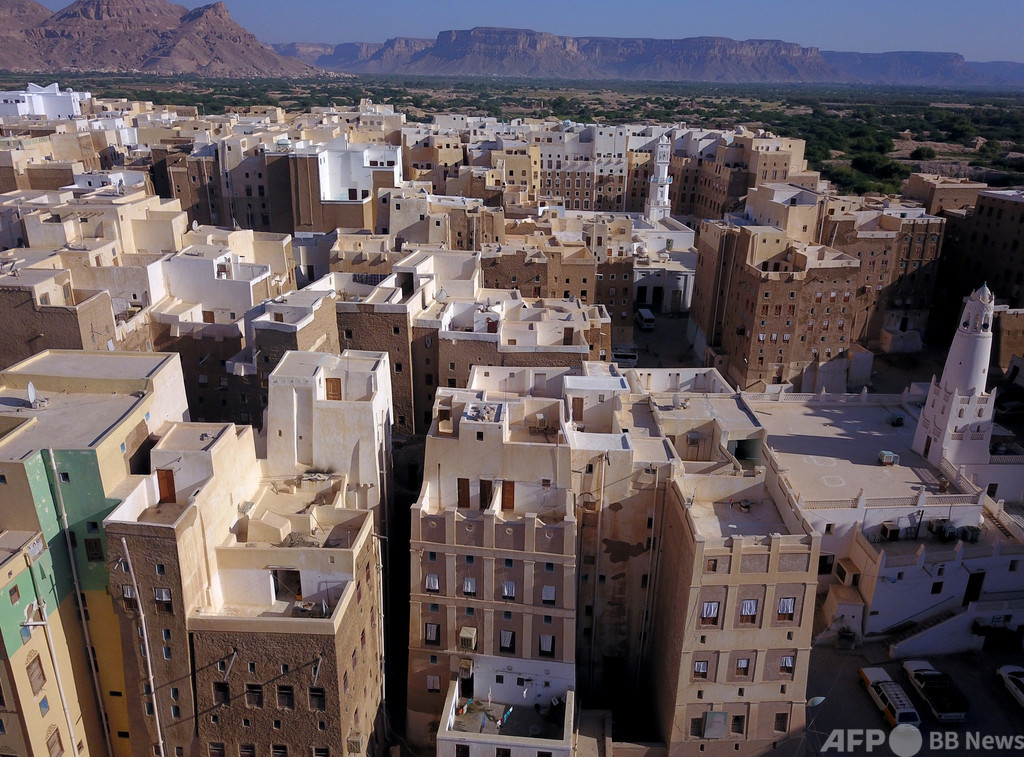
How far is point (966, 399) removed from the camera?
43562 millimetres

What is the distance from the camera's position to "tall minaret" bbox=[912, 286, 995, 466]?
4322cm

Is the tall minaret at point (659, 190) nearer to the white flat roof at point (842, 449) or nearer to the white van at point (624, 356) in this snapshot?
the white van at point (624, 356)

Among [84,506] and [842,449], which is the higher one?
[84,506]

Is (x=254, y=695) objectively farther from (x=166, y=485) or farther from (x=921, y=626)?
(x=921, y=626)

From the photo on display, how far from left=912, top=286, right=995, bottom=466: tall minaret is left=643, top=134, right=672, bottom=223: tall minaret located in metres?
62.1

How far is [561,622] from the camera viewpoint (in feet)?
101

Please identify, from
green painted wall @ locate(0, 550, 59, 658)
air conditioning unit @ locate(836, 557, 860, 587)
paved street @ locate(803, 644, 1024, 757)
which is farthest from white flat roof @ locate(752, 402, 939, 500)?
green painted wall @ locate(0, 550, 59, 658)

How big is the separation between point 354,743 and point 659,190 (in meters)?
90.6

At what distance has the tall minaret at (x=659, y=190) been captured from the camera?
343 ft

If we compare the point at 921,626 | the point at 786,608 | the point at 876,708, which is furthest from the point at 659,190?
the point at 786,608

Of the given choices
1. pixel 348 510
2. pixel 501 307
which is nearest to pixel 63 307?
pixel 348 510

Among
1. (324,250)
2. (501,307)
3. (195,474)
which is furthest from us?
(324,250)

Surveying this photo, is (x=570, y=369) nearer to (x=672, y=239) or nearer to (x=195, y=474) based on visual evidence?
(x=195, y=474)

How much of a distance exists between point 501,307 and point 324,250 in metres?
21.9
